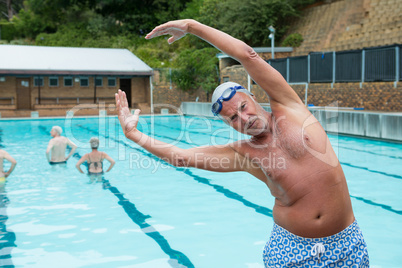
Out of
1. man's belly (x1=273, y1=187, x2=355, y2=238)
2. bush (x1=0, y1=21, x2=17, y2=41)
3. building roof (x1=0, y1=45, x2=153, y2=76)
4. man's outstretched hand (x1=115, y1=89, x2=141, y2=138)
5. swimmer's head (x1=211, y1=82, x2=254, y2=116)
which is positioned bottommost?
man's belly (x1=273, y1=187, x2=355, y2=238)

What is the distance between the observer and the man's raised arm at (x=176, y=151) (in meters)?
2.02

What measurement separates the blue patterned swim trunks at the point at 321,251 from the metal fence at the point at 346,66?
14.9 meters

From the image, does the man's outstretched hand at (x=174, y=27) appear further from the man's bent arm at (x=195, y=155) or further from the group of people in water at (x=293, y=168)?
the man's bent arm at (x=195, y=155)

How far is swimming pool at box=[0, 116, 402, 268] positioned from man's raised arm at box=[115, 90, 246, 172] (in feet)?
9.12

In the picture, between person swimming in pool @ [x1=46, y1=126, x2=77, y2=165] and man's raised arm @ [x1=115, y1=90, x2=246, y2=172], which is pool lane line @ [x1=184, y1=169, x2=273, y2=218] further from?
man's raised arm @ [x1=115, y1=90, x2=246, y2=172]

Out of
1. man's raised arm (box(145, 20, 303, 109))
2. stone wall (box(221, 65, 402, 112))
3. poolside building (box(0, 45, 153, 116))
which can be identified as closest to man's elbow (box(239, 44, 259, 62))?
man's raised arm (box(145, 20, 303, 109))

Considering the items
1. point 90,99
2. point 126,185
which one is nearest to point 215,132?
point 126,185

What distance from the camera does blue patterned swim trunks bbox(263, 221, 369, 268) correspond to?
72.0 inches

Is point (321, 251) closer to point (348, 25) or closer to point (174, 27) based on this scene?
point (174, 27)

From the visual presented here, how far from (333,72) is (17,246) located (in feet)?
53.7

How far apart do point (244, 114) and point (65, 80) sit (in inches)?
1101

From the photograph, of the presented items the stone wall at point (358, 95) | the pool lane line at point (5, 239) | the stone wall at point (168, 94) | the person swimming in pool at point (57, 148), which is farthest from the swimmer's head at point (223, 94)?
the stone wall at point (168, 94)

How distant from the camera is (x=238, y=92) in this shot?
6.15ft

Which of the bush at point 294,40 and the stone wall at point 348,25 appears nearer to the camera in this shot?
the stone wall at point 348,25
